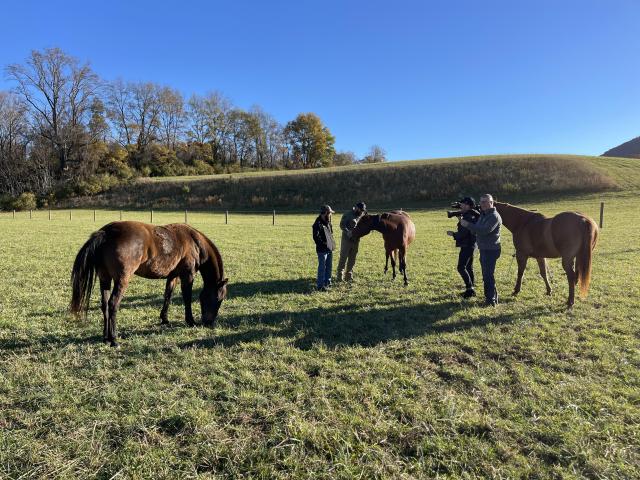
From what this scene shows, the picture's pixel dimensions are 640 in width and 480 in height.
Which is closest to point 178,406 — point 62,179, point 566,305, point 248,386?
point 248,386

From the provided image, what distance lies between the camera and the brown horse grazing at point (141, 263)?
185 inches

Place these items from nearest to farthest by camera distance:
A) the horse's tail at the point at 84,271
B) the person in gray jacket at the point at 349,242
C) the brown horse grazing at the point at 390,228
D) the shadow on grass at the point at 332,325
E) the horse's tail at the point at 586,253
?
the horse's tail at the point at 84,271 → the shadow on grass at the point at 332,325 → the horse's tail at the point at 586,253 → the person in gray jacket at the point at 349,242 → the brown horse grazing at the point at 390,228

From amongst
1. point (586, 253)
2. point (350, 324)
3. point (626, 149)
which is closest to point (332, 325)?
point (350, 324)

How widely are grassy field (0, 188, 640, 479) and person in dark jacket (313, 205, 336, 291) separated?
72 centimetres

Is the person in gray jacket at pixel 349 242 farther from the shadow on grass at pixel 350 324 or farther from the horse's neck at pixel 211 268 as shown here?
the horse's neck at pixel 211 268

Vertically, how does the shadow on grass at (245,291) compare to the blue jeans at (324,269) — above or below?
below

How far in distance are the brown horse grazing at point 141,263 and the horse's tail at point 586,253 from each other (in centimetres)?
588

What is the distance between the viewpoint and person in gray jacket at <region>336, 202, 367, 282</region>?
8.12m

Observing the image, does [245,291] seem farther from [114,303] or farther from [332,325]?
[114,303]

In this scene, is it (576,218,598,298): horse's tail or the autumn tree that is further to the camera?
the autumn tree

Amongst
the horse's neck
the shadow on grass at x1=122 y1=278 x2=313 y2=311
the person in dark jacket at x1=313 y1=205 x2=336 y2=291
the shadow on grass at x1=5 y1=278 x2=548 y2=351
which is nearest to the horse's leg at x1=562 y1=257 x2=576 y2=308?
the shadow on grass at x1=5 y1=278 x2=548 y2=351

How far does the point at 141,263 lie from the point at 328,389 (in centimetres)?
311

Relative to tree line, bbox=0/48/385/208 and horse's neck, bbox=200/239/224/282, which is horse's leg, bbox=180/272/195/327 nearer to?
horse's neck, bbox=200/239/224/282

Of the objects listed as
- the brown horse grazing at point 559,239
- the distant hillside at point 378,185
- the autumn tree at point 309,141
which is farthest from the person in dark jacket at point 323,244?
the autumn tree at point 309,141
